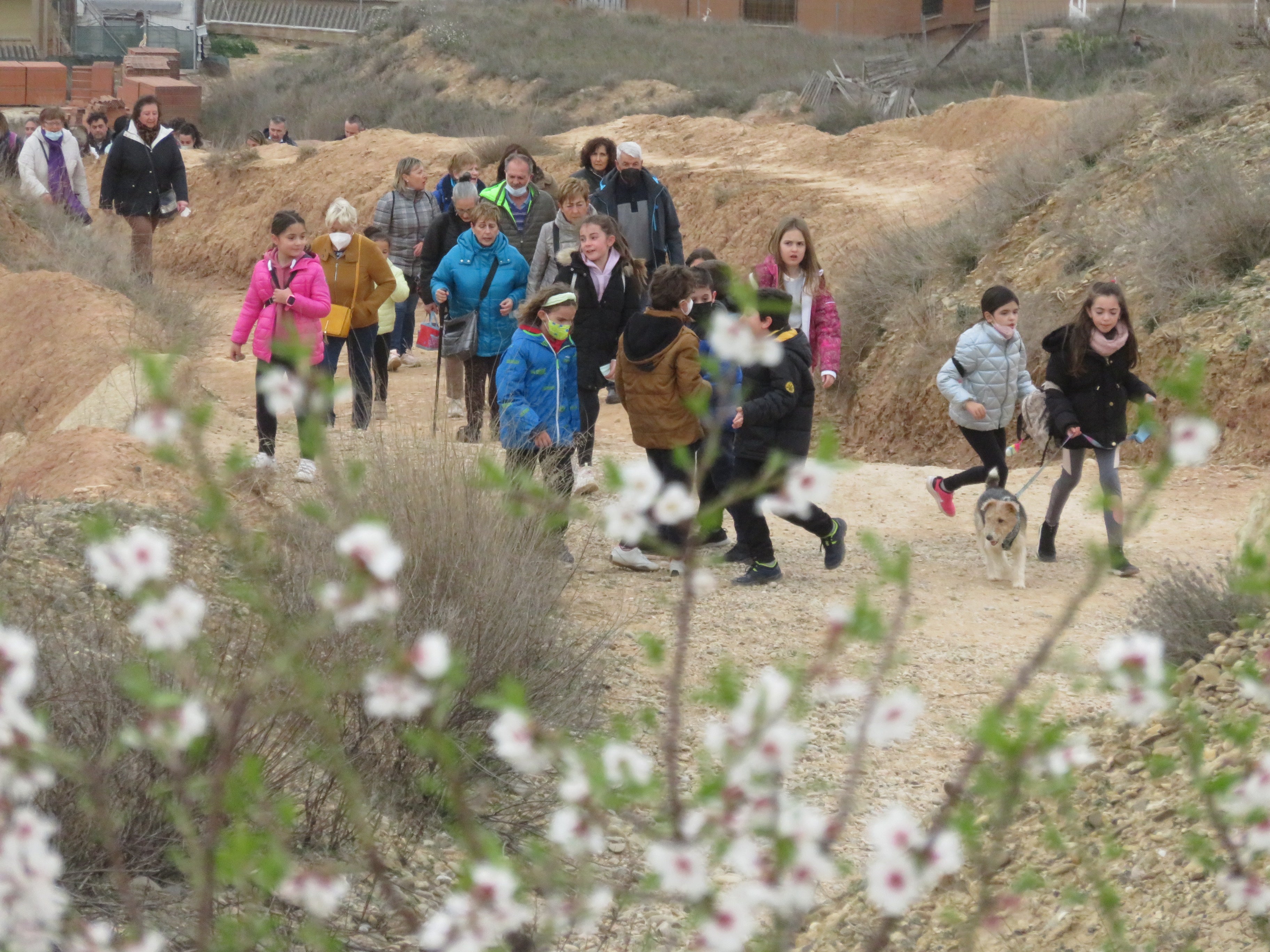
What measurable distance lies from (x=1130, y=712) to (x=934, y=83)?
30.3 m

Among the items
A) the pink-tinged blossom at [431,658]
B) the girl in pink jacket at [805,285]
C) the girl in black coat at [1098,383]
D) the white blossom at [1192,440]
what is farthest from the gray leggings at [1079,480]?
the pink-tinged blossom at [431,658]

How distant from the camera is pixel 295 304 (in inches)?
316

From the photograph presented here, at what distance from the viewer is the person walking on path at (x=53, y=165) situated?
14133 millimetres

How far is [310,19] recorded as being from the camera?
54844 millimetres

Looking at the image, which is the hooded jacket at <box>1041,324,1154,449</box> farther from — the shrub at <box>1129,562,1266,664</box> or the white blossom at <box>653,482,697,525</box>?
the white blossom at <box>653,482,697,525</box>

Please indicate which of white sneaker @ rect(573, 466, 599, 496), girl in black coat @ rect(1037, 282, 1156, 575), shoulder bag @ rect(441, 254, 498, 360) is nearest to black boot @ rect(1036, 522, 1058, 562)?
girl in black coat @ rect(1037, 282, 1156, 575)

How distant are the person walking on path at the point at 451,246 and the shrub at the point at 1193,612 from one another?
5.80 meters

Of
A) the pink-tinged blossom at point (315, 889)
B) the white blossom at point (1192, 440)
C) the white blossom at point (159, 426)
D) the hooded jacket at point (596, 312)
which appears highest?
the white blossom at point (1192, 440)

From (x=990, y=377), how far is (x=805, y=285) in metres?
1.37

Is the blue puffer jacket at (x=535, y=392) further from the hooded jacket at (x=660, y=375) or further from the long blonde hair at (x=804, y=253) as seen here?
the long blonde hair at (x=804, y=253)

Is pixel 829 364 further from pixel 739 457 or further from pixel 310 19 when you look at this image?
pixel 310 19

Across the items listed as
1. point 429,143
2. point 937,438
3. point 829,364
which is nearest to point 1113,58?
point 429,143

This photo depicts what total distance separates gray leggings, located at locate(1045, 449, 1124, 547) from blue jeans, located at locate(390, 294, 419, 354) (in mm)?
7382

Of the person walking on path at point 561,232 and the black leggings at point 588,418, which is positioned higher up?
the person walking on path at point 561,232
